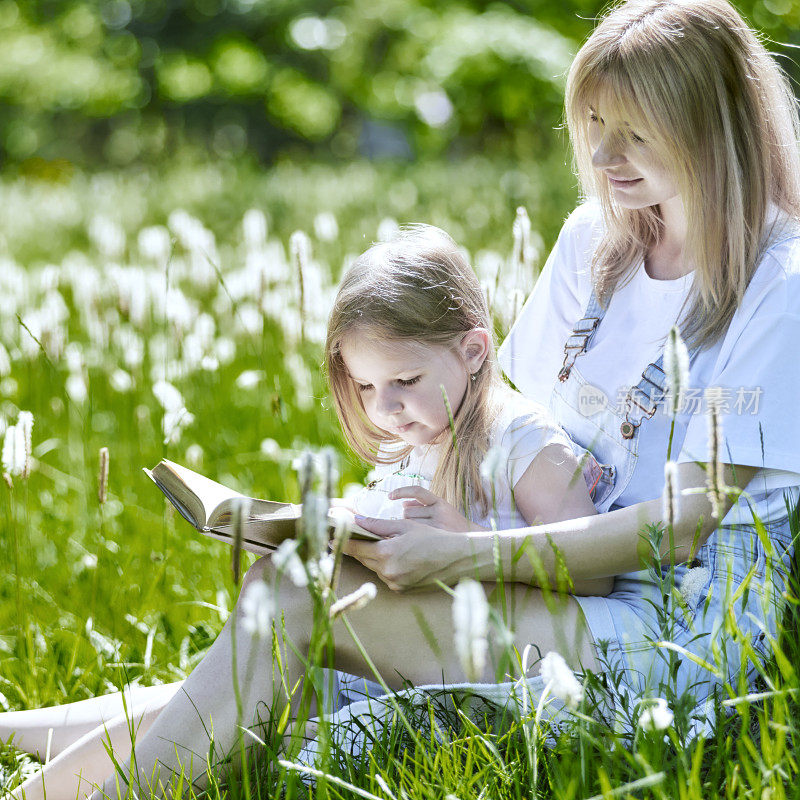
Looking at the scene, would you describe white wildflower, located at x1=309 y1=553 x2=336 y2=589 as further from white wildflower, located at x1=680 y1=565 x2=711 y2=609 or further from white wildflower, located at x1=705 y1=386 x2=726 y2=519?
white wildflower, located at x1=680 y1=565 x2=711 y2=609

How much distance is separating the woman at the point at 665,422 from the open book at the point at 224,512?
0.34ft

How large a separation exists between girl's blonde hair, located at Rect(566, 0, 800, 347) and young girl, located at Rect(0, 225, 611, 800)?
0.39 meters

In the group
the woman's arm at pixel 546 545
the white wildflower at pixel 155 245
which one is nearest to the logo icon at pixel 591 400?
the woman's arm at pixel 546 545

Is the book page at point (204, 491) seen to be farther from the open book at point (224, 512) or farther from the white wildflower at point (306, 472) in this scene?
the white wildflower at point (306, 472)

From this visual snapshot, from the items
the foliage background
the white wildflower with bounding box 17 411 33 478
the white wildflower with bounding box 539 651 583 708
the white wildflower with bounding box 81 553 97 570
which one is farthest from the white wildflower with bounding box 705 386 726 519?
the foliage background

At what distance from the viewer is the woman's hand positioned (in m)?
1.75

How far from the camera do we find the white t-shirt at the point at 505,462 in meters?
2.03

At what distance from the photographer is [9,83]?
2036 centimetres

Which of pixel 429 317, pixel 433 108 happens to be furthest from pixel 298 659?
pixel 433 108

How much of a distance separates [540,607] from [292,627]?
43cm

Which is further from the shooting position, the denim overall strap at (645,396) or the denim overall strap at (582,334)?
the denim overall strap at (582,334)

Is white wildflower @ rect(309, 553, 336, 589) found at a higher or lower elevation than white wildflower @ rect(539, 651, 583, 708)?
higher

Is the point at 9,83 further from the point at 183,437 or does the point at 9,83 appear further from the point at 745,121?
the point at 745,121

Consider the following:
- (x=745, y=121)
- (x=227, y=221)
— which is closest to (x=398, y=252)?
(x=745, y=121)
